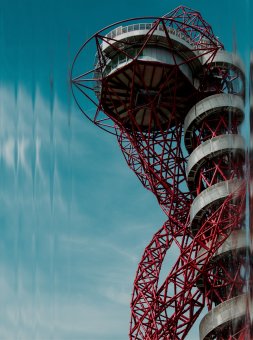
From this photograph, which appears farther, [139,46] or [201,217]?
[139,46]

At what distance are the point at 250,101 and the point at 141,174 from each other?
1448 inches

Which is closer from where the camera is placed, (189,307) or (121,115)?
(189,307)

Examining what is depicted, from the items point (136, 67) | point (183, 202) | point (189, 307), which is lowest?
point (189, 307)

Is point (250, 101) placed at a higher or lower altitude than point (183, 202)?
lower

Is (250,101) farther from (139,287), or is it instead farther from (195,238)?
(139,287)

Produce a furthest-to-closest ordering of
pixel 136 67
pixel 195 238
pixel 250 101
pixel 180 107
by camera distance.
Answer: pixel 180 107
pixel 136 67
pixel 195 238
pixel 250 101

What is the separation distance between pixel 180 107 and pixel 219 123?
15.4ft

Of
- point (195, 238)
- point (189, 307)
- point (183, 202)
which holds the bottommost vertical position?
point (189, 307)

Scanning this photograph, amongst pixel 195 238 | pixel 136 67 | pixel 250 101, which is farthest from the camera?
pixel 136 67

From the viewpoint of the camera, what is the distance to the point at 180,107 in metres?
46.0

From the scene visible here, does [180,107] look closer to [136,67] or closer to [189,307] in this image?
[136,67]

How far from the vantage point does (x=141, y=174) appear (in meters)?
46.8

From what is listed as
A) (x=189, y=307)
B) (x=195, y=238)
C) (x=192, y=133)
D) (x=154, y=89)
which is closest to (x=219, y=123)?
(x=192, y=133)

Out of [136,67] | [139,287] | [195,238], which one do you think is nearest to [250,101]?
[195,238]
